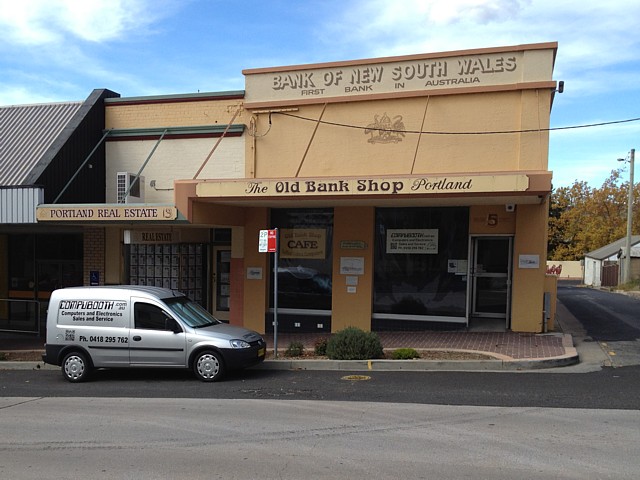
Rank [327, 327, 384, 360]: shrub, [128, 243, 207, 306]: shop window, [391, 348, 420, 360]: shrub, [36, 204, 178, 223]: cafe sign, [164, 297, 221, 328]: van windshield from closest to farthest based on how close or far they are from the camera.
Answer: [164, 297, 221, 328]: van windshield, [391, 348, 420, 360]: shrub, [327, 327, 384, 360]: shrub, [36, 204, 178, 223]: cafe sign, [128, 243, 207, 306]: shop window

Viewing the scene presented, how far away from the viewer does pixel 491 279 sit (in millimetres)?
14227

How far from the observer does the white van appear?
9.98 meters

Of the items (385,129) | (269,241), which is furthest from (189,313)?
(385,129)

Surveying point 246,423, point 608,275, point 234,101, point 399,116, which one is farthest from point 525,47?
point 608,275

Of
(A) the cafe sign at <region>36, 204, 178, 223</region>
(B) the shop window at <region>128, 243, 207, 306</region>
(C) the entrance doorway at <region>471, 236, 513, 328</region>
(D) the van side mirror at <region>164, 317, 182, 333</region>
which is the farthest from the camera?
(B) the shop window at <region>128, 243, 207, 306</region>

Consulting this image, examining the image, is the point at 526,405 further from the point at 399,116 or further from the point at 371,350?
the point at 399,116

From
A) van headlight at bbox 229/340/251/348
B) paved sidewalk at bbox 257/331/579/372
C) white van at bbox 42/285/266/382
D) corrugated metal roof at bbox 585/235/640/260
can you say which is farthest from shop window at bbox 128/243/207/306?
corrugated metal roof at bbox 585/235/640/260

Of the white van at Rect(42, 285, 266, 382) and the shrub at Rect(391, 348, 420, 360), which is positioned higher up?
the white van at Rect(42, 285, 266, 382)

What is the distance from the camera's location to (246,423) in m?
7.11

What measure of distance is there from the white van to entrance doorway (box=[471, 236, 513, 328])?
6.27 m

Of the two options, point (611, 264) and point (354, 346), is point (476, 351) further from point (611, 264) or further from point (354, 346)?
point (611, 264)

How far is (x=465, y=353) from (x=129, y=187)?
972 cm

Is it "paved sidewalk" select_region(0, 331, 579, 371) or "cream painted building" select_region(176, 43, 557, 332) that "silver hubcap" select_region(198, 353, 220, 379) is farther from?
"cream painted building" select_region(176, 43, 557, 332)

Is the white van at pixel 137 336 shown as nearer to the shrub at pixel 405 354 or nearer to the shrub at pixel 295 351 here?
the shrub at pixel 295 351
